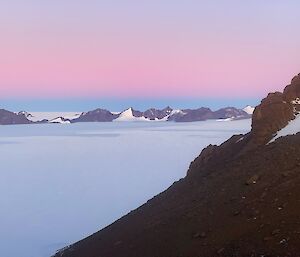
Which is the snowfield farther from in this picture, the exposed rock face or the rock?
the rock

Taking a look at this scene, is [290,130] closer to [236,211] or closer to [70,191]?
[236,211]

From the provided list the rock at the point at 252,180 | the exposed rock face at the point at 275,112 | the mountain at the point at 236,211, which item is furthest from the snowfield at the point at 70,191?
the rock at the point at 252,180

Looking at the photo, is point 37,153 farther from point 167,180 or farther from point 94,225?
point 94,225

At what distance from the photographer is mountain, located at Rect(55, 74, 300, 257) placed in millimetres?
15000

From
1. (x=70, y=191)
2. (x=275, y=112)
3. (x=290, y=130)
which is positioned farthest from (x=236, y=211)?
(x=70, y=191)

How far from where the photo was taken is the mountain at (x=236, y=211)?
49.2 feet

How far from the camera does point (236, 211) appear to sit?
17.7 metres

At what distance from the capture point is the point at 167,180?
2712 inches

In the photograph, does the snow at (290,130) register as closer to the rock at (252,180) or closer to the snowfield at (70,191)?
the rock at (252,180)

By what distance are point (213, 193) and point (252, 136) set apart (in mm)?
7598

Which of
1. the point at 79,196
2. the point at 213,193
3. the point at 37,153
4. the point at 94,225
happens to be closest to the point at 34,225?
the point at 94,225

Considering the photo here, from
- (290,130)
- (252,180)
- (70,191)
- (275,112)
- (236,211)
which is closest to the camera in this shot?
(236,211)

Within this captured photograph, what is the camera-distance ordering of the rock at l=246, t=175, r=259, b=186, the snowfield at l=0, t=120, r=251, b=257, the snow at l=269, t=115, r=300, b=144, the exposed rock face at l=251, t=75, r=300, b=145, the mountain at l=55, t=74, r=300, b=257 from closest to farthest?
the mountain at l=55, t=74, r=300, b=257, the rock at l=246, t=175, r=259, b=186, the snow at l=269, t=115, r=300, b=144, the exposed rock face at l=251, t=75, r=300, b=145, the snowfield at l=0, t=120, r=251, b=257

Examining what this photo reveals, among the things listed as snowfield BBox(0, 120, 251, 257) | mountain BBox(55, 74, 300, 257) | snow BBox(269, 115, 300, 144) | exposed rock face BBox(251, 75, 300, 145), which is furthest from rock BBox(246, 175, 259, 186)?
snowfield BBox(0, 120, 251, 257)
